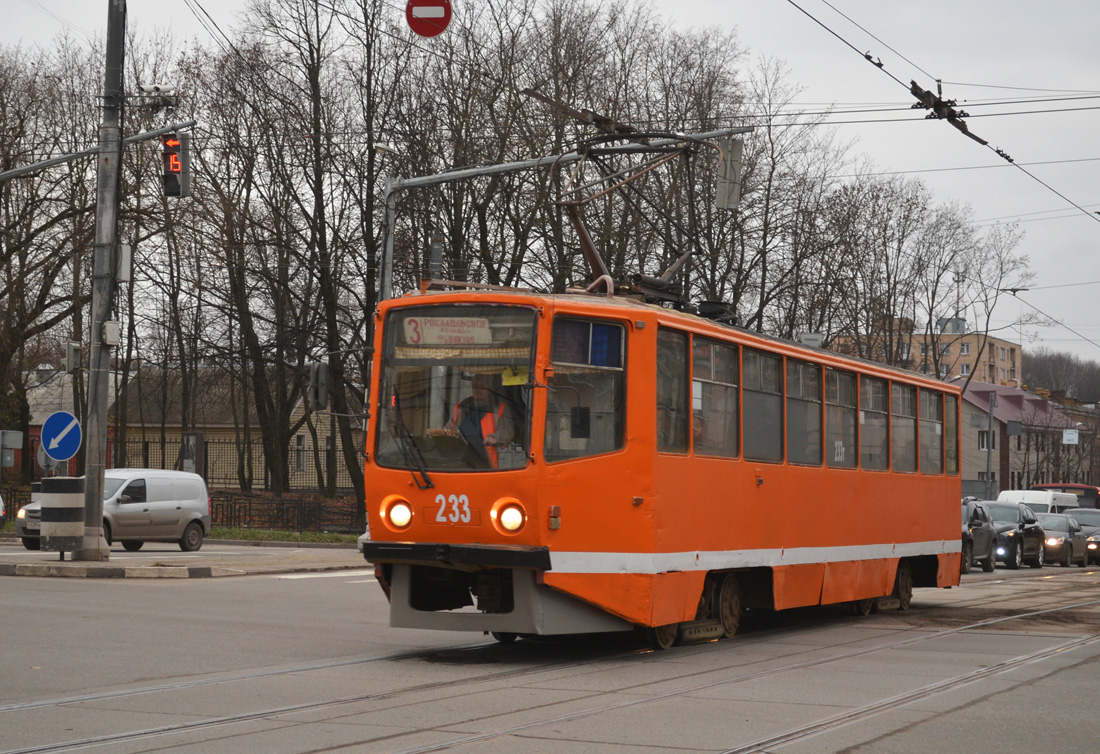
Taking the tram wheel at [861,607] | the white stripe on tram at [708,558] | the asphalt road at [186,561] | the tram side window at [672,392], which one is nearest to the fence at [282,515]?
the asphalt road at [186,561]

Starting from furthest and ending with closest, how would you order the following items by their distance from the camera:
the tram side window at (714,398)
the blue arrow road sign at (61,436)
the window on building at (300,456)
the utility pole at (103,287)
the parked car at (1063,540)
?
the window on building at (300,456), the parked car at (1063,540), the blue arrow road sign at (61,436), the utility pole at (103,287), the tram side window at (714,398)

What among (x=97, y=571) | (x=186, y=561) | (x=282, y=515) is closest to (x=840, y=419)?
(x=97, y=571)

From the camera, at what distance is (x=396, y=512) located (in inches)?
452

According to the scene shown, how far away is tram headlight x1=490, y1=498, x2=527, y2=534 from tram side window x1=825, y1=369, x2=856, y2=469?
5.24m

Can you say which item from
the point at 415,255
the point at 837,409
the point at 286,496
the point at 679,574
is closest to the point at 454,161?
the point at 415,255

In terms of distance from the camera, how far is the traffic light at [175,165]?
Result: 2016 cm

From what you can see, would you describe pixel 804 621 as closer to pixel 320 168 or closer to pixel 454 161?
pixel 454 161

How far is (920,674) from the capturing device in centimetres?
1093

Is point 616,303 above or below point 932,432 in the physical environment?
above

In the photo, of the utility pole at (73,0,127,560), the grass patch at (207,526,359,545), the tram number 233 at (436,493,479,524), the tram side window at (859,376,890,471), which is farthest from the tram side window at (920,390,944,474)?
the grass patch at (207,526,359,545)

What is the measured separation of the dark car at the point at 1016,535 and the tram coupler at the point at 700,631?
2164cm

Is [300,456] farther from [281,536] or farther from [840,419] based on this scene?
[840,419]

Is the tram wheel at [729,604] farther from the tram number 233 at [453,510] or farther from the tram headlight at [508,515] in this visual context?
the tram number 233 at [453,510]

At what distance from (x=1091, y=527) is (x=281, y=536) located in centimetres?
2222
